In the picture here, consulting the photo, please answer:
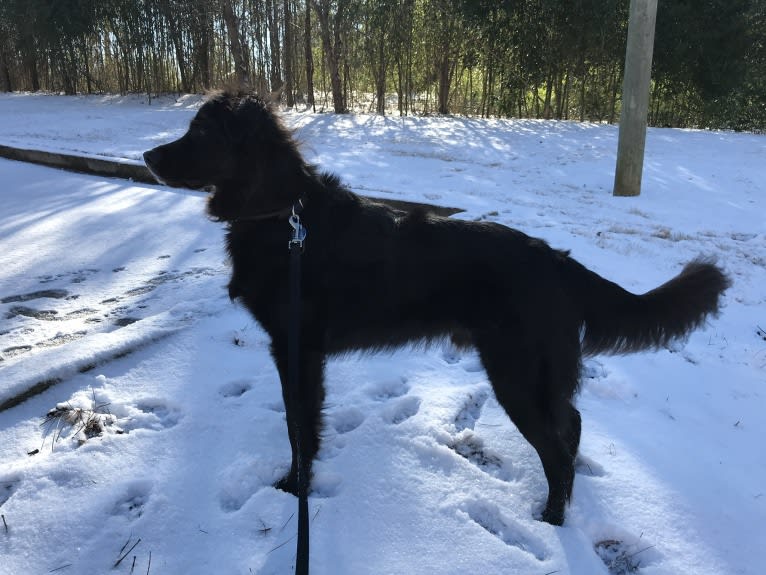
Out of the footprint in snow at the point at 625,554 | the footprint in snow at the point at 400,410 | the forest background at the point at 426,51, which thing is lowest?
the footprint in snow at the point at 625,554

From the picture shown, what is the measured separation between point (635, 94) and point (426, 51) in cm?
1028

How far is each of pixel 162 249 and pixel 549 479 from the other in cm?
366

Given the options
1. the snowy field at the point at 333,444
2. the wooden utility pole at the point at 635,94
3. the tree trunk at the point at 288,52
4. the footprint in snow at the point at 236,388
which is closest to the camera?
the snowy field at the point at 333,444

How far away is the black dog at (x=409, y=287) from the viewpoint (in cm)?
183

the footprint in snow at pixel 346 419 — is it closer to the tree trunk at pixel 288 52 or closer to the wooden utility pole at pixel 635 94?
the wooden utility pole at pixel 635 94

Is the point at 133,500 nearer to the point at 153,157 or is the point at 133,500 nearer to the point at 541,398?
the point at 153,157

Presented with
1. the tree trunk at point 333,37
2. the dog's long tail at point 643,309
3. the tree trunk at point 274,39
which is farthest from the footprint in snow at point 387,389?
the tree trunk at point 274,39

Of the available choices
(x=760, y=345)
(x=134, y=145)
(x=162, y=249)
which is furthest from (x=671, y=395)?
(x=134, y=145)

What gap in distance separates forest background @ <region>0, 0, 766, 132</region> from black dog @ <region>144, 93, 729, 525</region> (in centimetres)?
1071

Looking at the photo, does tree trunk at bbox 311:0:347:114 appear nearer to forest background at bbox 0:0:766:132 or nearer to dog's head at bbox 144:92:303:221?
forest background at bbox 0:0:766:132

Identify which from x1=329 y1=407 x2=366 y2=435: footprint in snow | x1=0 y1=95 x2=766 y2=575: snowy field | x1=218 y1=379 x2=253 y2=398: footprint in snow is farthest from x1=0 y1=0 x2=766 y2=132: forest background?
x1=329 y1=407 x2=366 y2=435: footprint in snow

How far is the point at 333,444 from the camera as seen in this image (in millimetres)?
2201

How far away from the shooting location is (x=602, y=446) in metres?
2.21

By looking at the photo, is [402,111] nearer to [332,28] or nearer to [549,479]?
[332,28]
